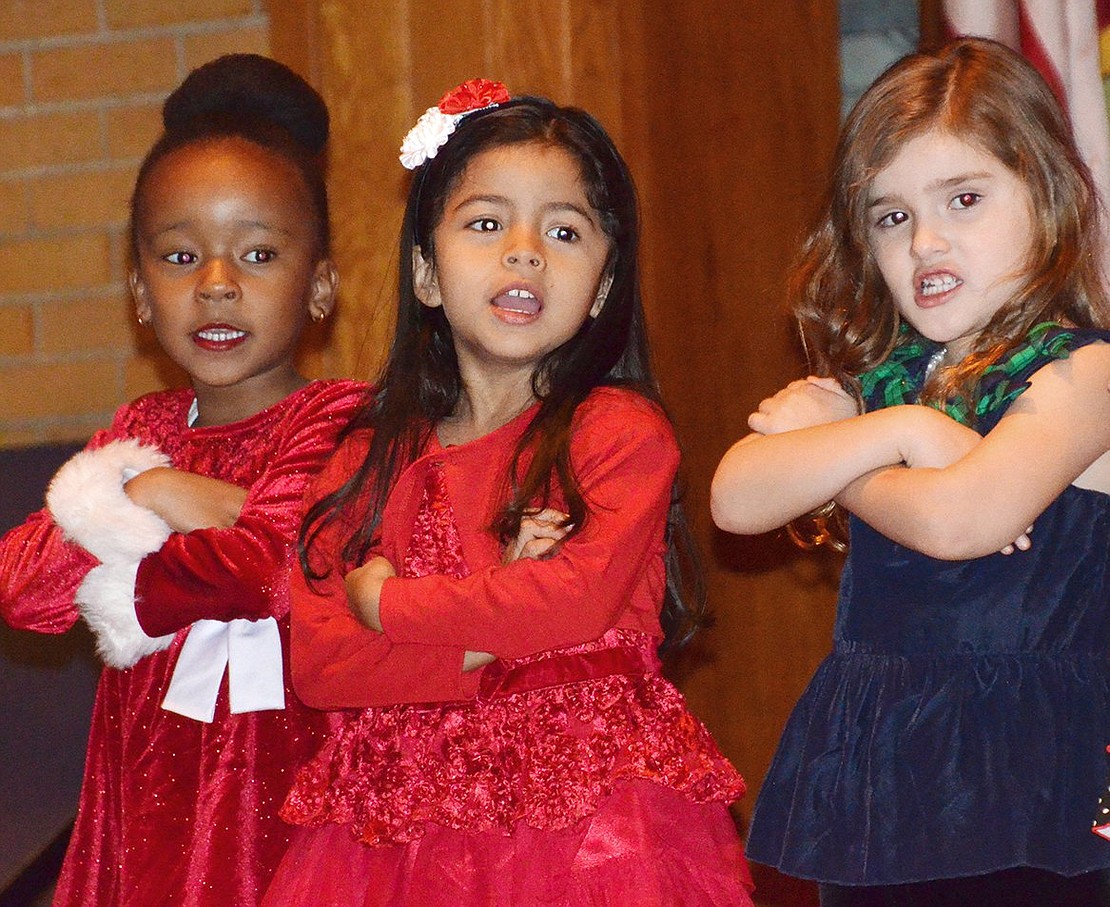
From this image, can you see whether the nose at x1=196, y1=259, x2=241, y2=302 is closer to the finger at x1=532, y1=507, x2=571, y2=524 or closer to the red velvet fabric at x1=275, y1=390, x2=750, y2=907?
the red velvet fabric at x1=275, y1=390, x2=750, y2=907

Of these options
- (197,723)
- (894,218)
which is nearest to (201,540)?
(197,723)

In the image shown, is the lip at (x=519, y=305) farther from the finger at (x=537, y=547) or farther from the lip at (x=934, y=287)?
the lip at (x=934, y=287)

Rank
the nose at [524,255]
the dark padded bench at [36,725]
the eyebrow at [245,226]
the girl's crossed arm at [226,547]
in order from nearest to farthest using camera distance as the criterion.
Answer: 1. the nose at [524,255]
2. the girl's crossed arm at [226,547]
3. the eyebrow at [245,226]
4. the dark padded bench at [36,725]

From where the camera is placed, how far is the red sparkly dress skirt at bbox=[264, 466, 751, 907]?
75.2 inches

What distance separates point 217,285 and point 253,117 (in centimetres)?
34

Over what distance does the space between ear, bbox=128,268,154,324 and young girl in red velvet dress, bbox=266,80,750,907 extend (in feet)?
1.57

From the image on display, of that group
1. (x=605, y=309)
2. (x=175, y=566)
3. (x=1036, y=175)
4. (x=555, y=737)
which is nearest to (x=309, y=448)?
(x=175, y=566)

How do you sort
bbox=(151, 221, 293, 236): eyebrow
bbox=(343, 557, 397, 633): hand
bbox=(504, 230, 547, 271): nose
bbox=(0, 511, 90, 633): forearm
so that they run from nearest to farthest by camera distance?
bbox=(343, 557, 397, 633): hand → bbox=(504, 230, 547, 271): nose → bbox=(0, 511, 90, 633): forearm → bbox=(151, 221, 293, 236): eyebrow

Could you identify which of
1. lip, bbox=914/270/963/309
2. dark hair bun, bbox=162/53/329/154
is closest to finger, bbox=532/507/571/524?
lip, bbox=914/270/963/309

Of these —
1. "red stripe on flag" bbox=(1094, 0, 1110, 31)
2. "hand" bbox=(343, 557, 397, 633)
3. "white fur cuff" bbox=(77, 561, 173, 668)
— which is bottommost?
"white fur cuff" bbox=(77, 561, 173, 668)

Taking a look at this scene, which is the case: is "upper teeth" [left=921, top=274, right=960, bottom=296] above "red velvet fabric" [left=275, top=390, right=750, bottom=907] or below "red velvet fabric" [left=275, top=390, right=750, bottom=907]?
above

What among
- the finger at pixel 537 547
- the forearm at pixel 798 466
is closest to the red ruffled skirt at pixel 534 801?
the finger at pixel 537 547

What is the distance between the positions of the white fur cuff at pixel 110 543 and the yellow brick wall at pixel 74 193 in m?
1.37

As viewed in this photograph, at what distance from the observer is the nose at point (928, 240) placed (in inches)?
76.1
